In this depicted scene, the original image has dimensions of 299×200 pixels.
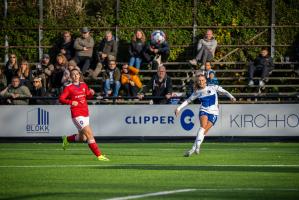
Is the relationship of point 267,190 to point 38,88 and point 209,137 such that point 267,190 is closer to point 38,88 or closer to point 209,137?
point 209,137

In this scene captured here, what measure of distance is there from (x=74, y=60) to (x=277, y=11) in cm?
956

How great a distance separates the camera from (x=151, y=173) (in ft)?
50.4

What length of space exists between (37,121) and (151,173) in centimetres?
1280

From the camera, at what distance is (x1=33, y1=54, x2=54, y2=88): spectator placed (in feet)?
99.6

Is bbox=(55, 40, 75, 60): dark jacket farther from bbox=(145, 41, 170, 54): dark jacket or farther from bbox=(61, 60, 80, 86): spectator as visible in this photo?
bbox=(145, 41, 170, 54): dark jacket

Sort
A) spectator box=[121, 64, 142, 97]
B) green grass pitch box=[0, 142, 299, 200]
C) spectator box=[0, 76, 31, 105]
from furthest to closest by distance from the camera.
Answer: spectator box=[121, 64, 142, 97]
spectator box=[0, 76, 31, 105]
green grass pitch box=[0, 142, 299, 200]

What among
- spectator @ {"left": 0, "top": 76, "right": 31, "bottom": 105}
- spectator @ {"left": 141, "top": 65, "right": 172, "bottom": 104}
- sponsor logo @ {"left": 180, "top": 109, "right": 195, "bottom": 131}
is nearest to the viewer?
sponsor logo @ {"left": 180, "top": 109, "right": 195, "bottom": 131}

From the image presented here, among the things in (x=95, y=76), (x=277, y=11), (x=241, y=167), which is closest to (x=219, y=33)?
(x=277, y=11)

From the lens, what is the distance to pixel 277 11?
35750 mm

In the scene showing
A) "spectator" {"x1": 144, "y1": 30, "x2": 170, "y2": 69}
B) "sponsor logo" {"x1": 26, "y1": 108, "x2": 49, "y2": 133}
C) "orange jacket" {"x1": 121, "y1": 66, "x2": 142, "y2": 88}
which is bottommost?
"sponsor logo" {"x1": 26, "y1": 108, "x2": 49, "y2": 133}

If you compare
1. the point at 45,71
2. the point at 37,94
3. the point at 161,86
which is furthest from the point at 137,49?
the point at 37,94

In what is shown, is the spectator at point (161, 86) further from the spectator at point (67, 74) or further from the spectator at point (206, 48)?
the spectator at point (206, 48)

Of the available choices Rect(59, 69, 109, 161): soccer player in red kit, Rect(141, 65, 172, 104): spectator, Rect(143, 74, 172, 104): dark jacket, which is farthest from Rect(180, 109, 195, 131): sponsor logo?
Rect(59, 69, 109, 161): soccer player in red kit

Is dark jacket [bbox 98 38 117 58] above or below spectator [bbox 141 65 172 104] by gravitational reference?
above
